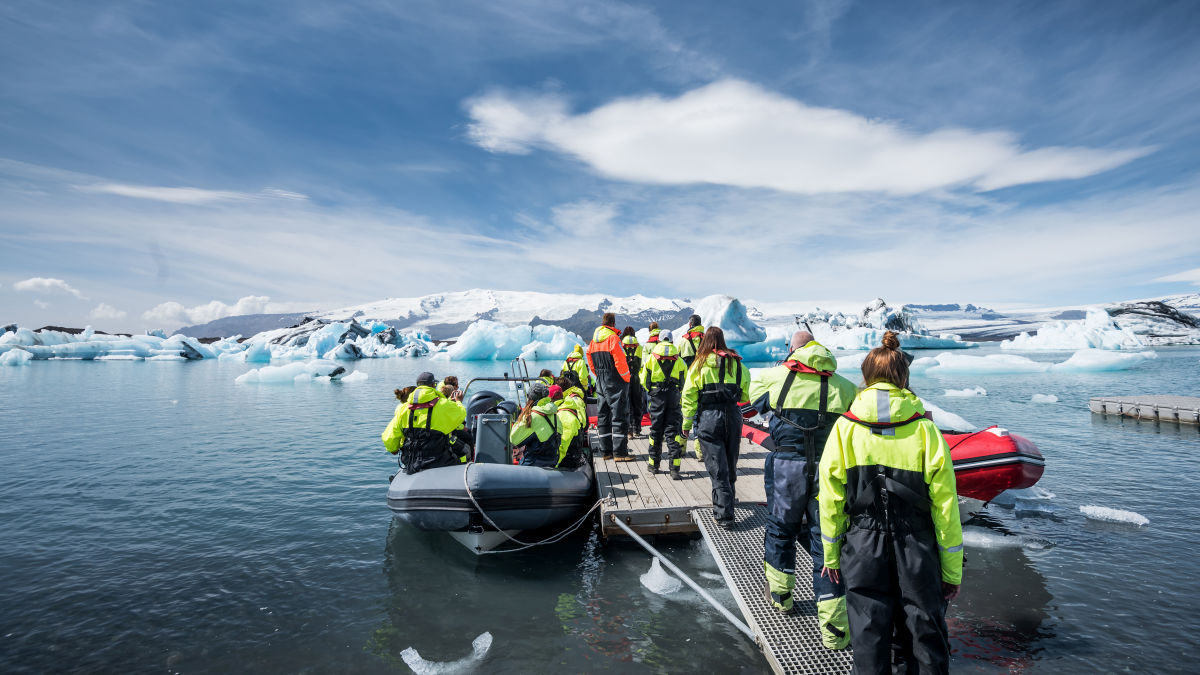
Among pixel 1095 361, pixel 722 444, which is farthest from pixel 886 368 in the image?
pixel 1095 361

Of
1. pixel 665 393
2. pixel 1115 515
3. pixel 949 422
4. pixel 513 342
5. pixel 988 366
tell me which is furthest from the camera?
pixel 513 342

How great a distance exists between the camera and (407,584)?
621 cm

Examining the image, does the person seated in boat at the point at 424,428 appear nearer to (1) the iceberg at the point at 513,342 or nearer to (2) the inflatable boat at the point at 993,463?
(2) the inflatable boat at the point at 993,463

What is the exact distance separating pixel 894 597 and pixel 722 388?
8.56 feet

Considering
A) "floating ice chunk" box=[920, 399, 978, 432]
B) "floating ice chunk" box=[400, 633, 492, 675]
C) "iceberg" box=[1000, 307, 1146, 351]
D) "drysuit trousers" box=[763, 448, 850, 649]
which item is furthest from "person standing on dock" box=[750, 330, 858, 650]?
"iceberg" box=[1000, 307, 1146, 351]

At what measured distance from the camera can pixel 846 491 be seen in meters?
2.79

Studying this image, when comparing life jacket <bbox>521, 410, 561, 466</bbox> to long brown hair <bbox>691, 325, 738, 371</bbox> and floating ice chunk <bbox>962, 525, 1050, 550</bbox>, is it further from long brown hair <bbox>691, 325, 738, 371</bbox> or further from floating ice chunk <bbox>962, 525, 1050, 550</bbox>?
floating ice chunk <bbox>962, 525, 1050, 550</bbox>

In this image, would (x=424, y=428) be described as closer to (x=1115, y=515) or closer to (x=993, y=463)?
(x=993, y=463)

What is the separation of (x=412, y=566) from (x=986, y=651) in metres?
5.84

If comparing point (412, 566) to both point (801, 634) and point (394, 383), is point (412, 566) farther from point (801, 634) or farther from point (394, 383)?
point (394, 383)

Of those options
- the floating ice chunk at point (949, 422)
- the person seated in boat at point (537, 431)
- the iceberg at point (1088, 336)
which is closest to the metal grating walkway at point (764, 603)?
the person seated in boat at point (537, 431)

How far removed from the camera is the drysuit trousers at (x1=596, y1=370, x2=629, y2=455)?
8125mm

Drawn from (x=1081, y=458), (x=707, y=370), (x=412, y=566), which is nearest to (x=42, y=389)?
(x=412, y=566)

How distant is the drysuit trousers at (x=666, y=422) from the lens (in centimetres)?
718
